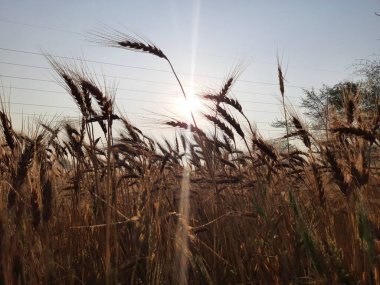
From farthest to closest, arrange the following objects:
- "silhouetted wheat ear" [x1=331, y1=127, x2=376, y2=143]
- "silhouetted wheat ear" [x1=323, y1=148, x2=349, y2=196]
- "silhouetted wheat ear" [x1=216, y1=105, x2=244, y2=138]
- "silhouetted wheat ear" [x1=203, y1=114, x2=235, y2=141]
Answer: "silhouetted wheat ear" [x1=203, y1=114, x2=235, y2=141]
"silhouetted wheat ear" [x1=216, y1=105, x2=244, y2=138]
"silhouetted wheat ear" [x1=323, y1=148, x2=349, y2=196]
"silhouetted wheat ear" [x1=331, y1=127, x2=376, y2=143]

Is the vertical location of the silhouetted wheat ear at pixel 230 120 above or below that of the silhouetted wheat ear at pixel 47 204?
above

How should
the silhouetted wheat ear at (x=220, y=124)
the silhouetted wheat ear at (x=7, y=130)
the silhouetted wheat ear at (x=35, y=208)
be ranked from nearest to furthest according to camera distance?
the silhouetted wheat ear at (x=35, y=208) < the silhouetted wheat ear at (x=7, y=130) < the silhouetted wheat ear at (x=220, y=124)

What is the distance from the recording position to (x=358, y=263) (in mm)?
1655

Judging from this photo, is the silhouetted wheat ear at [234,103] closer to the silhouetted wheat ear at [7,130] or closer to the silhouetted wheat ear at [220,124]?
the silhouetted wheat ear at [220,124]

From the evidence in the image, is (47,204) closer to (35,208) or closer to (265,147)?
(35,208)

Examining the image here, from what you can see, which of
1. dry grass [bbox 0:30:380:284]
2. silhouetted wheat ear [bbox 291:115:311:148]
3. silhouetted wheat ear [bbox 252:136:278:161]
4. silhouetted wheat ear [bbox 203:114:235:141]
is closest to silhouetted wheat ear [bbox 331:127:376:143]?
dry grass [bbox 0:30:380:284]

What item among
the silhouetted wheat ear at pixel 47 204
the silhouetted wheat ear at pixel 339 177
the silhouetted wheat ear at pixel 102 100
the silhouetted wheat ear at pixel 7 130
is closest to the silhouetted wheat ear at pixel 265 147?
the silhouetted wheat ear at pixel 339 177

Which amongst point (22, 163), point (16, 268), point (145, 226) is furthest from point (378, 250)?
point (22, 163)

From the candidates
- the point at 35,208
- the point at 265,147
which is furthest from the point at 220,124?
the point at 35,208

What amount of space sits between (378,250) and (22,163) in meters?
1.62

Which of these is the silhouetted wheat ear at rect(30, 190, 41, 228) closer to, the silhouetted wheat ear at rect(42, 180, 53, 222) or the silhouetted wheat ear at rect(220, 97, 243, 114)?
the silhouetted wheat ear at rect(42, 180, 53, 222)

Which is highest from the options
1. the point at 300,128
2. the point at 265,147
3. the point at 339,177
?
the point at 300,128

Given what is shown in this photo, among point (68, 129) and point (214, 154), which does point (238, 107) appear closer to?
point (214, 154)

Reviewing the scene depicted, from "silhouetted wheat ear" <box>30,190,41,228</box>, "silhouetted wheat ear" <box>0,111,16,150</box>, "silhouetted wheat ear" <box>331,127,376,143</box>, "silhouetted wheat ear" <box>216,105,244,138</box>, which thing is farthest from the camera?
"silhouetted wheat ear" <box>216,105,244,138</box>
